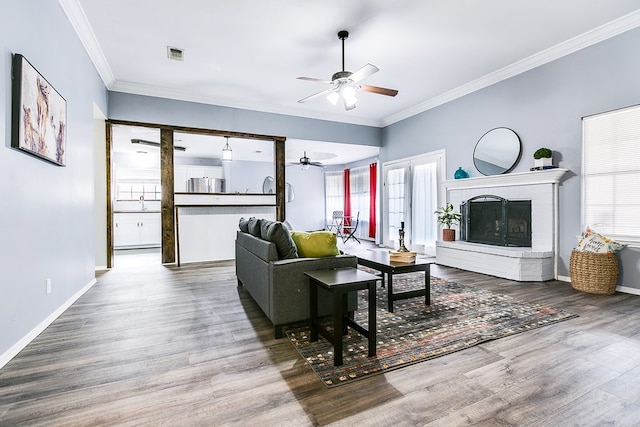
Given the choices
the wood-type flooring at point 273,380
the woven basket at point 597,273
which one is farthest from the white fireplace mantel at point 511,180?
the wood-type flooring at point 273,380

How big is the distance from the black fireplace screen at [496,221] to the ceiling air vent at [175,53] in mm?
4761

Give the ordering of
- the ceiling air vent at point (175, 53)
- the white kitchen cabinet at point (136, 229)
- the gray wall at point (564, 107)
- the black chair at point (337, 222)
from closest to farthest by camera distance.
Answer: the gray wall at point (564, 107) → the ceiling air vent at point (175, 53) → the white kitchen cabinet at point (136, 229) → the black chair at point (337, 222)

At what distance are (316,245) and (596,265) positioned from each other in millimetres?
3157

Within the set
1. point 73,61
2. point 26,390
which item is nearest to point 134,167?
point 73,61

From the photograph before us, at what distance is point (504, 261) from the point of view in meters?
4.10

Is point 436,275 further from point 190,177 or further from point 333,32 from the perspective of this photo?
point 190,177

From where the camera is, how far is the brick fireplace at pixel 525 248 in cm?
392

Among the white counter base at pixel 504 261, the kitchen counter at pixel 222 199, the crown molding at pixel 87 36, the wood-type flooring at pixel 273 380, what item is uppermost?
the crown molding at pixel 87 36

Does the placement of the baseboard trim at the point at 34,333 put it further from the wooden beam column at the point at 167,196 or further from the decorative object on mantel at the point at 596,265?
the decorative object on mantel at the point at 596,265

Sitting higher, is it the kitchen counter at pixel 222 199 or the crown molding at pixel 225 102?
the crown molding at pixel 225 102

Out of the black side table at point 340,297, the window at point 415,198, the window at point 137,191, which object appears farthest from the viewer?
the window at point 137,191

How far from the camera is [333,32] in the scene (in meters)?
3.45

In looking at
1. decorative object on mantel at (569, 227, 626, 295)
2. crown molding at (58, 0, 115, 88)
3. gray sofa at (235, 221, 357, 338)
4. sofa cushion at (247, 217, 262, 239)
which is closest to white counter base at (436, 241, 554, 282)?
decorative object on mantel at (569, 227, 626, 295)

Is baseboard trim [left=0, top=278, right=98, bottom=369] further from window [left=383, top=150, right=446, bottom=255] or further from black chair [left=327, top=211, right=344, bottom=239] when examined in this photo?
black chair [left=327, top=211, right=344, bottom=239]
